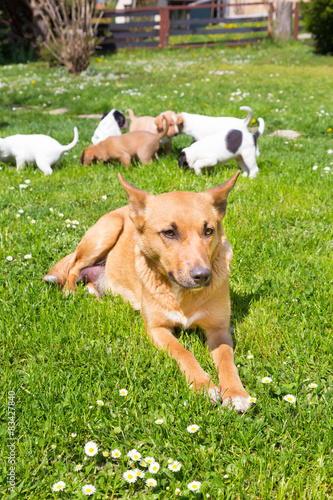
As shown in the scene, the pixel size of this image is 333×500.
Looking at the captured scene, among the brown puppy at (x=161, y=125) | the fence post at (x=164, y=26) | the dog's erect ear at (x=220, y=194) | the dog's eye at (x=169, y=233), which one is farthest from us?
the fence post at (x=164, y=26)

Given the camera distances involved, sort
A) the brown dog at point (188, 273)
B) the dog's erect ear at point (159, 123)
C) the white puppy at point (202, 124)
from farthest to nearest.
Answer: the dog's erect ear at point (159, 123), the white puppy at point (202, 124), the brown dog at point (188, 273)

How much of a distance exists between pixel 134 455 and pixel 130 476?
0.10 m

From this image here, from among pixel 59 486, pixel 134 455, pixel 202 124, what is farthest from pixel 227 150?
pixel 59 486

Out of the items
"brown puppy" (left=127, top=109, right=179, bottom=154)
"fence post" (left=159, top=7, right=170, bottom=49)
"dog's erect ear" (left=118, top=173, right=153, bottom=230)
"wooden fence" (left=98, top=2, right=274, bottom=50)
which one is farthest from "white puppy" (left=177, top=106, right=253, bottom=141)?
"fence post" (left=159, top=7, right=170, bottom=49)

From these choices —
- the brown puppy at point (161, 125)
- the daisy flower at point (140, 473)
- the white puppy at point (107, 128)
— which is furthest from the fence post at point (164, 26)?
the daisy flower at point (140, 473)

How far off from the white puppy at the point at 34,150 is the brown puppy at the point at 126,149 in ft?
1.70

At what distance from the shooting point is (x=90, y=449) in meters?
2.22

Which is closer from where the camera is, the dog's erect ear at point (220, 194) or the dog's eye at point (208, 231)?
the dog's eye at point (208, 231)

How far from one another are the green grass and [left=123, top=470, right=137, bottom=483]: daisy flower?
4 cm

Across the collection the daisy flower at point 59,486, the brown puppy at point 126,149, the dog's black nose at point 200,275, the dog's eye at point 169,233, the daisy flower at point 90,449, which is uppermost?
the dog's eye at point 169,233

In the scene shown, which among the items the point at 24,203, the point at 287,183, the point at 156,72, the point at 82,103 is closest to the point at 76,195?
the point at 24,203

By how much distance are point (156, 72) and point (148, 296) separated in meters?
15.1

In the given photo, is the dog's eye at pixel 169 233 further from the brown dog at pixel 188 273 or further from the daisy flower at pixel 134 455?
the daisy flower at pixel 134 455

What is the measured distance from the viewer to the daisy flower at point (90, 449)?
7.21ft
